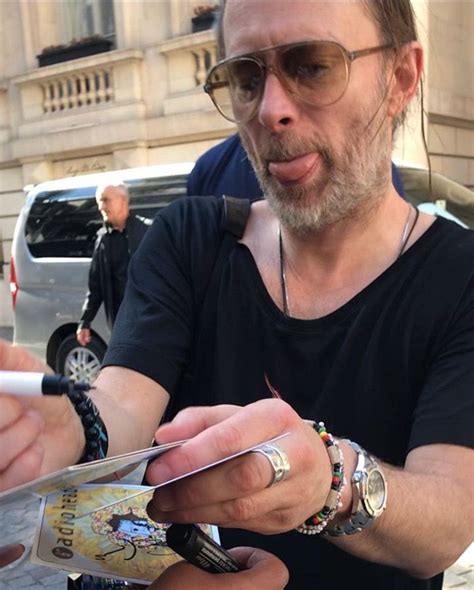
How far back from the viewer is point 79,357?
22.4 feet

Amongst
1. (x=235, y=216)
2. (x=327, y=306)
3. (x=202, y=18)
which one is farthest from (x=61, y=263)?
(x=202, y=18)

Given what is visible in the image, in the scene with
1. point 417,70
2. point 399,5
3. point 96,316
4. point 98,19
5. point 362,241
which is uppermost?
point 98,19

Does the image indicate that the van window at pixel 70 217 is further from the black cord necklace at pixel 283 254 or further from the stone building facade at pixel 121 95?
the black cord necklace at pixel 283 254

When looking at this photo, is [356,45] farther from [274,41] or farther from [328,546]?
[328,546]

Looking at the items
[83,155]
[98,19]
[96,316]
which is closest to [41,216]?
[96,316]

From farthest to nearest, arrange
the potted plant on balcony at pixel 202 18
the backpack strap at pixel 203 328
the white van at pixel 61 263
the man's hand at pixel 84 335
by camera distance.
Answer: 1. the potted plant on balcony at pixel 202 18
2. the white van at pixel 61 263
3. the man's hand at pixel 84 335
4. the backpack strap at pixel 203 328

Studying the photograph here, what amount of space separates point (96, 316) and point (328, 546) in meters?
5.30

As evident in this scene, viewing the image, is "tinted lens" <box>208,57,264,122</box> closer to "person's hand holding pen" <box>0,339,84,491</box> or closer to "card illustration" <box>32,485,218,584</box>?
"person's hand holding pen" <box>0,339,84,491</box>

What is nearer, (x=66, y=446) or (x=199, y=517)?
(x=199, y=517)

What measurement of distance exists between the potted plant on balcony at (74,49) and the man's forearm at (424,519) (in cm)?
1284

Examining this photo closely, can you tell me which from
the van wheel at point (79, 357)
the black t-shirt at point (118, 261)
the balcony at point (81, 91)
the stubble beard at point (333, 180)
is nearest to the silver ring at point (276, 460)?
the stubble beard at point (333, 180)

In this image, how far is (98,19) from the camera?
13.7 m

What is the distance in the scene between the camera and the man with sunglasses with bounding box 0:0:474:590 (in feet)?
3.91

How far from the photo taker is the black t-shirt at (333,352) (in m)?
1.32
